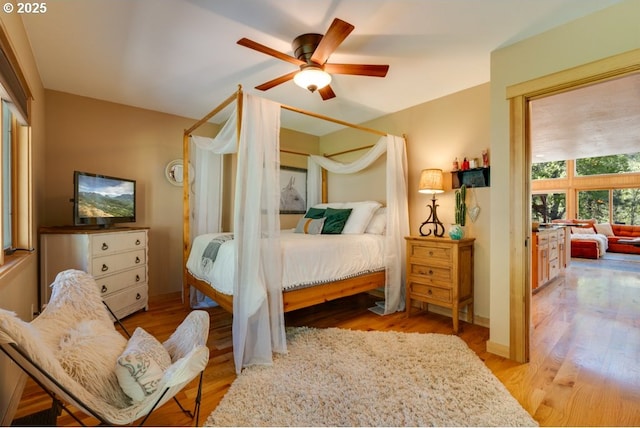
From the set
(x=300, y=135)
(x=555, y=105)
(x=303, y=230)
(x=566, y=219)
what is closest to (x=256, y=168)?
(x=303, y=230)

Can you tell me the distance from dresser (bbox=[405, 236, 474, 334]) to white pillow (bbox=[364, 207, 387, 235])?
43 cm

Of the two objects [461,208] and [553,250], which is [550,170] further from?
[461,208]

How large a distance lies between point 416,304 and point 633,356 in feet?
5.77

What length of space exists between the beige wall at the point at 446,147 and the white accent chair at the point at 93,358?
2674 millimetres

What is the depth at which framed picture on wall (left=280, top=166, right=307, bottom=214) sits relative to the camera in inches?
178

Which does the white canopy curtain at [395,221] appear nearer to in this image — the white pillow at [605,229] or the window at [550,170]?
the white pillow at [605,229]

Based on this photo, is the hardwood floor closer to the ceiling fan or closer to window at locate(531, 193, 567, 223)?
the ceiling fan

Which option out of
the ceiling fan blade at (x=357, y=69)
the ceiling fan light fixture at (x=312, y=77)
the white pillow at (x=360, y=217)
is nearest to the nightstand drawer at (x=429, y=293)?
the white pillow at (x=360, y=217)

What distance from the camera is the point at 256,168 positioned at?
2.18 metres

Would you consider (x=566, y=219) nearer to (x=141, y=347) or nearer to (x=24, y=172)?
(x=141, y=347)

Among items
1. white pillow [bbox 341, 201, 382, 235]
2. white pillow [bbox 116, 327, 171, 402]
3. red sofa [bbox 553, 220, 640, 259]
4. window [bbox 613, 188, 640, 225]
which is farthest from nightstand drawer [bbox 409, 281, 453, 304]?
window [bbox 613, 188, 640, 225]

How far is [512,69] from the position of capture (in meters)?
2.23

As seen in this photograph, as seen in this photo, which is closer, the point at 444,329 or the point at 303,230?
the point at 444,329

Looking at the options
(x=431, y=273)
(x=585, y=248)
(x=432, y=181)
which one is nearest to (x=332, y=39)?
(x=432, y=181)
